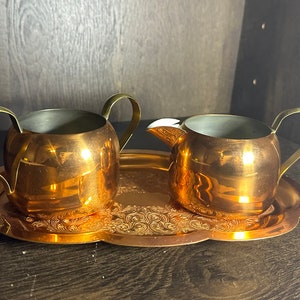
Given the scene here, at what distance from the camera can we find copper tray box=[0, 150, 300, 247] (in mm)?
495

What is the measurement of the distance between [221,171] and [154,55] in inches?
15.6

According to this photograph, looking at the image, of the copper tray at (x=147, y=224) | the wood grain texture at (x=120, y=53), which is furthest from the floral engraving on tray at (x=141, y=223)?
the wood grain texture at (x=120, y=53)

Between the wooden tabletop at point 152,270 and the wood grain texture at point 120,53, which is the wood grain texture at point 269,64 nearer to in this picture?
the wood grain texture at point 120,53

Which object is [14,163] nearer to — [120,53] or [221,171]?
[221,171]

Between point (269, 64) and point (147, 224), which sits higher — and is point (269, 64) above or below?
above

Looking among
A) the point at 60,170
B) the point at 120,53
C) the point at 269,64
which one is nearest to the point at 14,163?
the point at 60,170

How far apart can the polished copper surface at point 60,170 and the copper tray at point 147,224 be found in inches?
0.7

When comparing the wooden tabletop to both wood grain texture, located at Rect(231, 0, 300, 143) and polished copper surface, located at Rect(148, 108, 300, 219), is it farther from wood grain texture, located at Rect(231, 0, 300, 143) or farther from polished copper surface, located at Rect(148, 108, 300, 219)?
wood grain texture, located at Rect(231, 0, 300, 143)

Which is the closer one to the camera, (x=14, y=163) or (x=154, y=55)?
(x=14, y=163)

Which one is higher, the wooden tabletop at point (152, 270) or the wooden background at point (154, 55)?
the wooden background at point (154, 55)

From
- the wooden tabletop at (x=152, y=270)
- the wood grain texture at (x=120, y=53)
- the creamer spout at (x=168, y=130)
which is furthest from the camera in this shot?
the wood grain texture at (x=120, y=53)

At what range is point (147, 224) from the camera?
20.8 inches

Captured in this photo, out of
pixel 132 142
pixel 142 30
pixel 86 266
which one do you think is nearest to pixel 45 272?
pixel 86 266

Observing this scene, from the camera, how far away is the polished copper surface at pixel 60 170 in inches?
19.3
